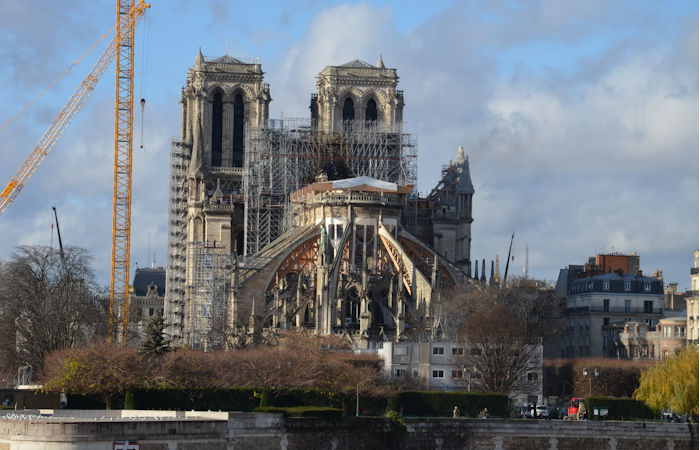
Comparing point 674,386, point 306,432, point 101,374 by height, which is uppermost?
point 101,374

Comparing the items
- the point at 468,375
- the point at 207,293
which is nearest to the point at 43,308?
the point at 207,293

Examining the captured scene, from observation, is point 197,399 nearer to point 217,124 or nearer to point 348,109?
point 348,109

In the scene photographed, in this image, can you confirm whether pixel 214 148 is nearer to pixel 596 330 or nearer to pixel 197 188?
pixel 197 188

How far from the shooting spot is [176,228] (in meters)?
142

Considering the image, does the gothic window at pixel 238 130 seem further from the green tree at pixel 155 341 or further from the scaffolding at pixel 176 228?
the green tree at pixel 155 341

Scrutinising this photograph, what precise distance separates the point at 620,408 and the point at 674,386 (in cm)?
346

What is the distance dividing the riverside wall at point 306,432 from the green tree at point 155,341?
400 inches

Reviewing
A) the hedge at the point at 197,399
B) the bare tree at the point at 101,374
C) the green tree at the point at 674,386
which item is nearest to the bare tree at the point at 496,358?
the green tree at the point at 674,386

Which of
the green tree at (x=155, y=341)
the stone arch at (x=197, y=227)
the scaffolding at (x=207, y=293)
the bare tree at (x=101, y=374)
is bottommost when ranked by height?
the bare tree at (x=101, y=374)

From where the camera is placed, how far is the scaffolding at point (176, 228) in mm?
138500

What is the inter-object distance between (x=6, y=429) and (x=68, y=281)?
146 ft

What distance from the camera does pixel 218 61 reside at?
142375 millimetres

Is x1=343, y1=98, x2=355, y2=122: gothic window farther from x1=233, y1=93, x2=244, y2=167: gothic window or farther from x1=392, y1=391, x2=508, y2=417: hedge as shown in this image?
x1=392, y1=391, x2=508, y2=417: hedge

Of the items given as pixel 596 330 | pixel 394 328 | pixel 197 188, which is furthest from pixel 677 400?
pixel 197 188
